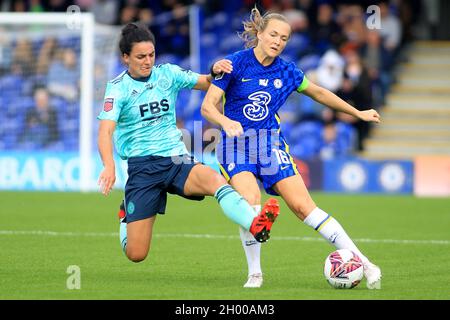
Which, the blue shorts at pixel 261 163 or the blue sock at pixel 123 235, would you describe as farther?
the blue sock at pixel 123 235

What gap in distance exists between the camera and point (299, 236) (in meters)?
13.3

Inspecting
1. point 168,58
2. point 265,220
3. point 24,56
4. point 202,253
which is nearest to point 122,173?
point 24,56

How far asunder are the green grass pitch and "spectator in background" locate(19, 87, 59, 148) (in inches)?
142

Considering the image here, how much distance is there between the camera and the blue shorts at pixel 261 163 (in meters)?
8.82

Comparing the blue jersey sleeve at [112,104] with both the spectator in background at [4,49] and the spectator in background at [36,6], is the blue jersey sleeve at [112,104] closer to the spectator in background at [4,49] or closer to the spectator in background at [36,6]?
the spectator in background at [4,49]

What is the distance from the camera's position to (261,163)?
8.87m

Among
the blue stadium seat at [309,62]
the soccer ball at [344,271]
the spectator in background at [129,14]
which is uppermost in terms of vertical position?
the spectator in background at [129,14]

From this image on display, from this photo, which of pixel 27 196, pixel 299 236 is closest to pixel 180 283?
pixel 299 236

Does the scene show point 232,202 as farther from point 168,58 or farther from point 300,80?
point 168,58

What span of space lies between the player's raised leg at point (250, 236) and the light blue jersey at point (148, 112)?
64 cm

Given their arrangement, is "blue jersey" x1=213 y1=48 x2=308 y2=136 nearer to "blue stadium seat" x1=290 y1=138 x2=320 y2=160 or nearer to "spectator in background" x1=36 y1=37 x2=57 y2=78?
"blue stadium seat" x1=290 y1=138 x2=320 y2=160

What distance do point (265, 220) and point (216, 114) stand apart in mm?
1102

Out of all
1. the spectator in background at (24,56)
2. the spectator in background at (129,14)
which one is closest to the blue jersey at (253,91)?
the spectator in background at (24,56)
